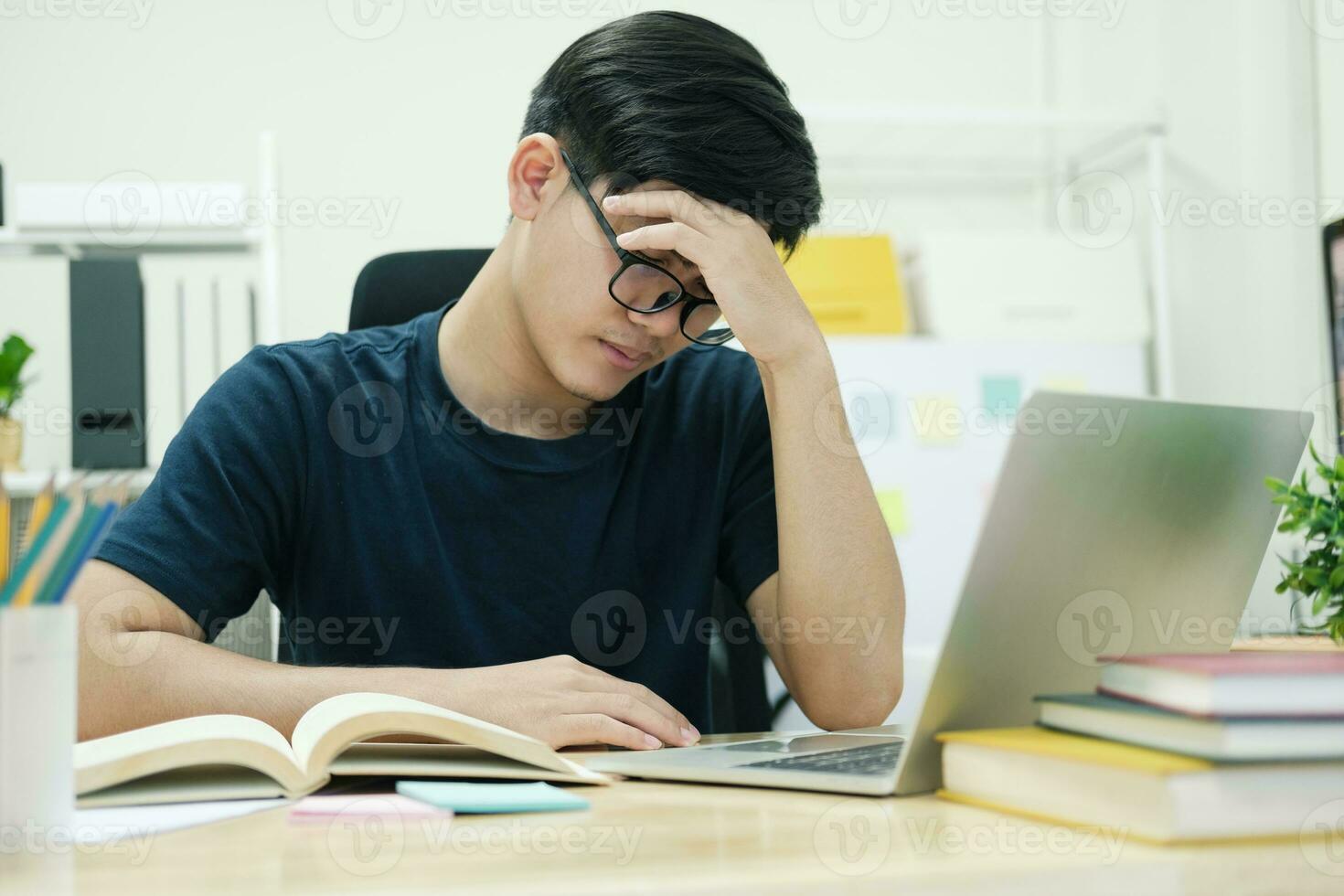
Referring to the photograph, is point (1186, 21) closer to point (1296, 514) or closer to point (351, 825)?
→ point (1296, 514)

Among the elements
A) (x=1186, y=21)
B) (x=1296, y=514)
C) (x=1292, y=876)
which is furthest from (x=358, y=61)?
(x=1292, y=876)

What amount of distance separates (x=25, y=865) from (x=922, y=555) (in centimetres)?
204

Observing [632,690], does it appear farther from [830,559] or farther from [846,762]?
[830,559]

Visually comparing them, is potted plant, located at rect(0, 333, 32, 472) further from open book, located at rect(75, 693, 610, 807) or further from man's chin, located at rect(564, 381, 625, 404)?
open book, located at rect(75, 693, 610, 807)

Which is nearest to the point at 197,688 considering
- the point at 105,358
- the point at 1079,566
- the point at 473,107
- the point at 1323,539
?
the point at 1079,566

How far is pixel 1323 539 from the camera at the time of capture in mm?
829

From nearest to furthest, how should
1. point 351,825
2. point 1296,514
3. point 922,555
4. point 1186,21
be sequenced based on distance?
1. point 351,825
2. point 1296,514
3. point 922,555
4. point 1186,21

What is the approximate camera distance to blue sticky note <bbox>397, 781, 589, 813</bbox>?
561 millimetres

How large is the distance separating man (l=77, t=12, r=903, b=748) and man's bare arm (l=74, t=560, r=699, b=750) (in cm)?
1

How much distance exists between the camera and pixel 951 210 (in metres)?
2.93

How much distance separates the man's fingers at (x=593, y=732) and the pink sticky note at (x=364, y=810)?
8.0 inches

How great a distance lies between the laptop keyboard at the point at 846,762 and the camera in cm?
63

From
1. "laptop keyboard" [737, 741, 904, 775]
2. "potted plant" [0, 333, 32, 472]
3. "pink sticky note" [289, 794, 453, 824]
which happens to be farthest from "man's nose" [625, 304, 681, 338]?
"potted plant" [0, 333, 32, 472]

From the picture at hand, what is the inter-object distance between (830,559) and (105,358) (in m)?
1.44
